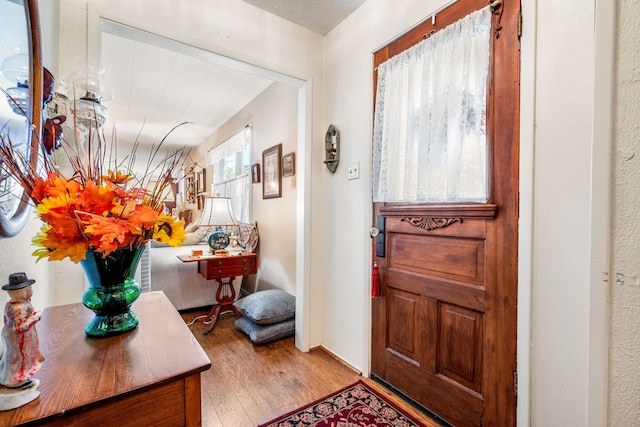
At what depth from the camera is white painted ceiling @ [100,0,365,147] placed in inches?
78.4

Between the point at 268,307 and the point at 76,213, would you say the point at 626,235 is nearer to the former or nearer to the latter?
the point at 76,213

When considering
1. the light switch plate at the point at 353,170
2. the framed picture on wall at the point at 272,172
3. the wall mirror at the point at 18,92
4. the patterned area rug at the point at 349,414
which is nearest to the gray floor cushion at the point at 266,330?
the patterned area rug at the point at 349,414

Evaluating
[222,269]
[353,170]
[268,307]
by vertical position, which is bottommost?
[268,307]

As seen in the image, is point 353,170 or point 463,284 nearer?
point 463,284

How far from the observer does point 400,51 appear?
172 centimetres

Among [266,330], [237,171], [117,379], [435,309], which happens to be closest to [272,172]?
[237,171]

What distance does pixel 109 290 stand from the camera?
2.70 feet

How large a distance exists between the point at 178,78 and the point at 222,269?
209 cm

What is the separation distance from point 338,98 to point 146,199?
1.70m

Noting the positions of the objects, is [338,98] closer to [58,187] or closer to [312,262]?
[312,262]

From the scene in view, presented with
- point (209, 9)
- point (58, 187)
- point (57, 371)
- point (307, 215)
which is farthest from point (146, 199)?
point (209, 9)

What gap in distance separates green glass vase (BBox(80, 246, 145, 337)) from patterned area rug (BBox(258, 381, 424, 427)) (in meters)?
1.05

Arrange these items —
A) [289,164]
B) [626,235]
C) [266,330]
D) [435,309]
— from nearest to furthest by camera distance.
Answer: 1. [626,235]
2. [435,309]
3. [266,330]
4. [289,164]

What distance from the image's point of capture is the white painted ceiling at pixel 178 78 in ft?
6.54
